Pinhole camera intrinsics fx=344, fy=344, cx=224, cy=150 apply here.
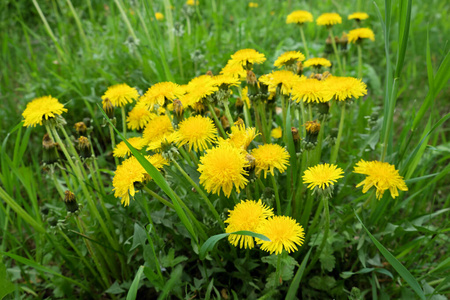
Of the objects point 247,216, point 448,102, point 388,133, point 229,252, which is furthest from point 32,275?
point 448,102

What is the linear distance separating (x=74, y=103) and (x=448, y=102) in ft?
7.87

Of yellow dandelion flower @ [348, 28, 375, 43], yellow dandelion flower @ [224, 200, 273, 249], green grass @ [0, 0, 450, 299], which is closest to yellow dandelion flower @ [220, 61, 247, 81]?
green grass @ [0, 0, 450, 299]

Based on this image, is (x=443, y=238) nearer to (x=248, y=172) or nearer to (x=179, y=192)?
(x=248, y=172)

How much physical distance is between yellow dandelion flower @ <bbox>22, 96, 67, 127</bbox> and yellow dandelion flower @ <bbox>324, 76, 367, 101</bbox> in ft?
2.84

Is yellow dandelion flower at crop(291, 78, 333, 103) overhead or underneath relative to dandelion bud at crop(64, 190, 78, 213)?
overhead

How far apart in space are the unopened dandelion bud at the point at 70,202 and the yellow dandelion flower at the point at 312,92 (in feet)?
2.55

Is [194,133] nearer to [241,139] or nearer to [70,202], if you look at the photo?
[241,139]

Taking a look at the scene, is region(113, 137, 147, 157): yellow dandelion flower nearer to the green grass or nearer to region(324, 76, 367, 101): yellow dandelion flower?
the green grass

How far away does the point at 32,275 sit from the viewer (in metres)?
1.37

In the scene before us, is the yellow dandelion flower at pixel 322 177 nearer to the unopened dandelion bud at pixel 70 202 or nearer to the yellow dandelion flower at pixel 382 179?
the yellow dandelion flower at pixel 382 179

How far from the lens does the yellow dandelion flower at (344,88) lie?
107 centimetres

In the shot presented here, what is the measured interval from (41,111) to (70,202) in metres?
0.31

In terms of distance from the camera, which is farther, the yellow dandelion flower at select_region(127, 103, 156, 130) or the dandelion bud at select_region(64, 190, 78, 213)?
the yellow dandelion flower at select_region(127, 103, 156, 130)

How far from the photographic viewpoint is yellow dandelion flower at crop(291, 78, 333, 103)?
1.07m
